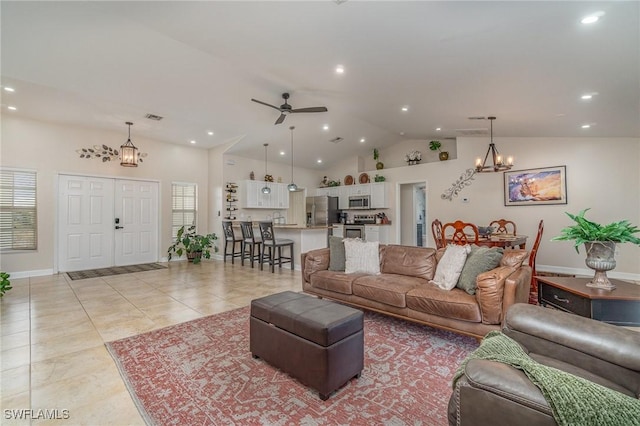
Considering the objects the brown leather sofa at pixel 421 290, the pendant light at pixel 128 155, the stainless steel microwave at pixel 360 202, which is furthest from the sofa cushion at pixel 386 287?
the pendant light at pixel 128 155

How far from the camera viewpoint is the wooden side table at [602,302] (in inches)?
77.7

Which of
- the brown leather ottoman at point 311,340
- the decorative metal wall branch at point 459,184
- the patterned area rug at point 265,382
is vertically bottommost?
the patterned area rug at point 265,382

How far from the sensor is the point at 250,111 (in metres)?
5.68

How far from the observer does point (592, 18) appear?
2225 mm

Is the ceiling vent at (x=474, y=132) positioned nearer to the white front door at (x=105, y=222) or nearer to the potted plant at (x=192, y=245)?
the potted plant at (x=192, y=245)

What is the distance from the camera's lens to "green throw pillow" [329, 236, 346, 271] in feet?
12.5

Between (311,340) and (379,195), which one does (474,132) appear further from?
(311,340)

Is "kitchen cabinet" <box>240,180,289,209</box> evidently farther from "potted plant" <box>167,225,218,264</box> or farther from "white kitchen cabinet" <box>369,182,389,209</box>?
"white kitchen cabinet" <box>369,182,389,209</box>

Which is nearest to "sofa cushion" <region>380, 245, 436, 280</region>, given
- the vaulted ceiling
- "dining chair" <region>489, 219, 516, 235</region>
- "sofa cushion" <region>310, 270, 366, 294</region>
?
"sofa cushion" <region>310, 270, 366, 294</region>

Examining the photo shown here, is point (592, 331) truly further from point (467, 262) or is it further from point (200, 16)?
point (200, 16)

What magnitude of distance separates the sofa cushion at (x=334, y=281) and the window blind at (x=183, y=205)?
5.26 meters

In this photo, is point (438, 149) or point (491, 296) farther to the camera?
point (438, 149)

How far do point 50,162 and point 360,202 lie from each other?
282 inches

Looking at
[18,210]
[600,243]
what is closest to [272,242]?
[18,210]
